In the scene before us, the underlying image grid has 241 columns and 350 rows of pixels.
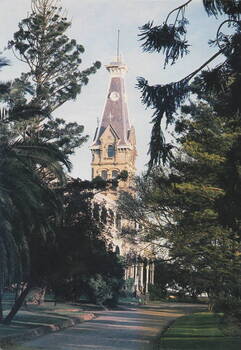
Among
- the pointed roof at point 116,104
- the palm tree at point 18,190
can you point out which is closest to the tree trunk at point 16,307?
the palm tree at point 18,190

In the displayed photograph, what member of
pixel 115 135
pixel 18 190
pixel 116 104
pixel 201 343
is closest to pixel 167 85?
pixel 18 190

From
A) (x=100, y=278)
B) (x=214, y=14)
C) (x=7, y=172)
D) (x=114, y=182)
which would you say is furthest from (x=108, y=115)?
(x=214, y=14)

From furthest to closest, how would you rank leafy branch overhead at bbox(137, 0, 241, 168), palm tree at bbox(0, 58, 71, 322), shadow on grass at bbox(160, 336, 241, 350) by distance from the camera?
shadow on grass at bbox(160, 336, 241, 350) → palm tree at bbox(0, 58, 71, 322) → leafy branch overhead at bbox(137, 0, 241, 168)

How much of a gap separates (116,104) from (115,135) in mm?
7544

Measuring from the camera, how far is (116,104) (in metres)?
142

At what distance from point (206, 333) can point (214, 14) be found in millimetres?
21560

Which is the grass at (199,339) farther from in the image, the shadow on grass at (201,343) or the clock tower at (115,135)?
the clock tower at (115,135)

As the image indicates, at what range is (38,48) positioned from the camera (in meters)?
42.7

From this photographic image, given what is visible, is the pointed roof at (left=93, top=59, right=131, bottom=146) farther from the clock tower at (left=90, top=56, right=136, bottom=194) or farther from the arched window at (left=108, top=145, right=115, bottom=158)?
the arched window at (left=108, top=145, right=115, bottom=158)

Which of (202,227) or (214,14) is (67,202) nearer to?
(202,227)

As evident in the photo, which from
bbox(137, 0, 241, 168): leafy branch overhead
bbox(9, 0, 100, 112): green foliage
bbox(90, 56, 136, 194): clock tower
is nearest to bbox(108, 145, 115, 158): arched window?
bbox(90, 56, 136, 194): clock tower

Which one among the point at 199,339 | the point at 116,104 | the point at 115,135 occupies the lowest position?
the point at 199,339

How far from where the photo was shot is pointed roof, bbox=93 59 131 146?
463ft

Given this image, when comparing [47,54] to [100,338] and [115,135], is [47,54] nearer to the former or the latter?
[100,338]
